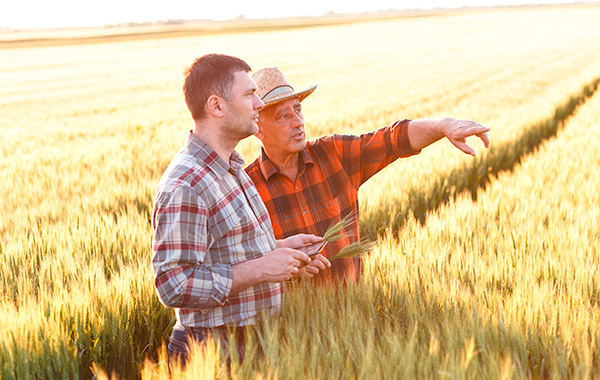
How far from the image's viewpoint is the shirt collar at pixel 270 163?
120 inches

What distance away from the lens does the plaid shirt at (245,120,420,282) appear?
3.02 meters

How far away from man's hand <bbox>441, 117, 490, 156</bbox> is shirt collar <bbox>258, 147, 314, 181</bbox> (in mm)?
754

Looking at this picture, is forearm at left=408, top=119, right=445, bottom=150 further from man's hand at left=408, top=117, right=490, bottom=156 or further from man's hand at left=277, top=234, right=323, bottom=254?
man's hand at left=277, top=234, right=323, bottom=254

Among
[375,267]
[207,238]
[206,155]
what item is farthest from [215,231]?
[375,267]

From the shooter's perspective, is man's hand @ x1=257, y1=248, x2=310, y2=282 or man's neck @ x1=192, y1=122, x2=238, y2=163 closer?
man's hand @ x1=257, y1=248, x2=310, y2=282

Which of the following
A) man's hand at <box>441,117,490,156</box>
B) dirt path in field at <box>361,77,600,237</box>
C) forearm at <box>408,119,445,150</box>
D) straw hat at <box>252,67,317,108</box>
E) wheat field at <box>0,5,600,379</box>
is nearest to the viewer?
wheat field at <box>0,5,600,379</box>

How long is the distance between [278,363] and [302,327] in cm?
35

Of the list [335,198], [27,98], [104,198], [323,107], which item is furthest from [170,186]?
[27,98]

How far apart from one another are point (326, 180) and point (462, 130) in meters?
0.84

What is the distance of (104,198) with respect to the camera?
487cm

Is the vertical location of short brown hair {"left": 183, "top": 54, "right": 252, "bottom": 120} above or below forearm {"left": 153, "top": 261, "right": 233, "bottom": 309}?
above

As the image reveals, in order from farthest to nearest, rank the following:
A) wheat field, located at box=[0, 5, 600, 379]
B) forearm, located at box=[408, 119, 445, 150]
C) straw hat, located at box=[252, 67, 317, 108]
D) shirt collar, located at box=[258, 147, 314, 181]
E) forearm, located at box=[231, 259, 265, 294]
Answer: shirt collar, located at box=[258, 147, 314, 181], straw hat, located at box=[252, 67, 317, 108], forearm, located at box=[408, 119, 445, 150], forearm, located at box=[231, 259, 265, 294], wheat field, located at box=[0, 5, 600, 379]

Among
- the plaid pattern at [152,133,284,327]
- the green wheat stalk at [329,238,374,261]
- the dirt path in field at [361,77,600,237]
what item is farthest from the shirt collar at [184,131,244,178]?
the dirt path in field at [361,77,600,237]

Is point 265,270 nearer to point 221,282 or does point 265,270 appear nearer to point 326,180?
point 221,282
